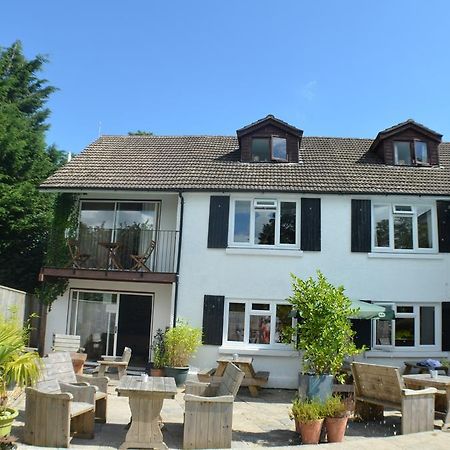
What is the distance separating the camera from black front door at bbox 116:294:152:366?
1547 centimetres

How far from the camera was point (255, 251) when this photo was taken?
14.4m

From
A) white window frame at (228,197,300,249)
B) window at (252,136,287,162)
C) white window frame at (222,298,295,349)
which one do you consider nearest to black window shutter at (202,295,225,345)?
white window frame at (222,298,295,349)

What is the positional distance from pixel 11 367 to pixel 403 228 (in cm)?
1149

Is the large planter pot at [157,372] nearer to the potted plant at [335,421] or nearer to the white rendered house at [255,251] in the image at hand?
the white rendered house at [255,251]

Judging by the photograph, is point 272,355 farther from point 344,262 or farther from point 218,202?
point 218,202

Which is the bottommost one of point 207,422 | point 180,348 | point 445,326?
point 207,422

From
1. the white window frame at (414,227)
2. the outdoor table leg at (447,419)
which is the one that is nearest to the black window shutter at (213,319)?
the white window frame at (414,227)

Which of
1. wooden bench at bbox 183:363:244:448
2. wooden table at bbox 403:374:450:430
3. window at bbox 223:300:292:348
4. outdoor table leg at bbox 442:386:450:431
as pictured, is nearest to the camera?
wooden bench at bbox 183:363:244:448

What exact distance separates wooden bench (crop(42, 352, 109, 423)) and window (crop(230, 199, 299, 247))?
6868 mm

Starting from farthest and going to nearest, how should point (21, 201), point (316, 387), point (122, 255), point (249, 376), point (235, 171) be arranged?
point (21, 201) → point (235, 171) → point (122, 255) → point (249, 376) → point (316, 387)

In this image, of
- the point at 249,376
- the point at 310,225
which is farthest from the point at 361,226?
the point at 249,376

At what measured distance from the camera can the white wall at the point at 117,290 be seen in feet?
50.0

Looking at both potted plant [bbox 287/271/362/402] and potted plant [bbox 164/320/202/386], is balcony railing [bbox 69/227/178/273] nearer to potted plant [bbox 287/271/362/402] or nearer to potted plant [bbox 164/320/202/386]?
potted plant [bbox 164/320/202/386]

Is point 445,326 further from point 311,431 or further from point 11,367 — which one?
point 11,367
